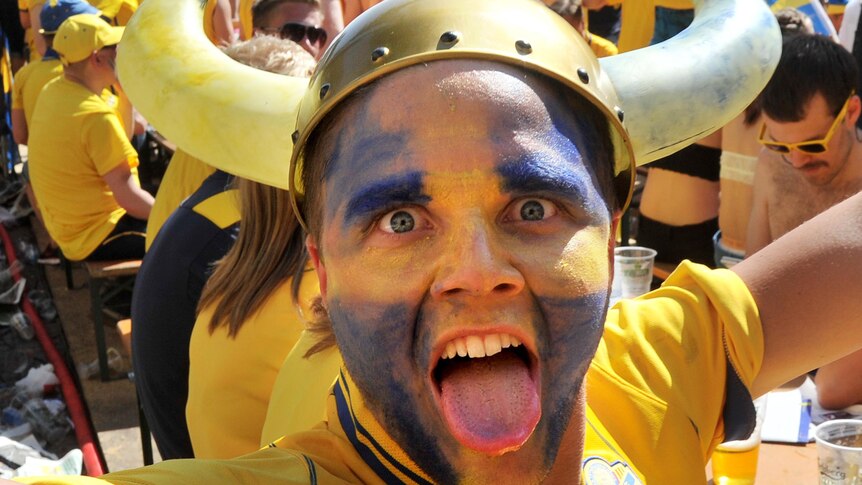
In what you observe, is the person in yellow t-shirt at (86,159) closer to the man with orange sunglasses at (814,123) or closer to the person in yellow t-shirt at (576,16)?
the person in yellow t-shirt at (576,16)

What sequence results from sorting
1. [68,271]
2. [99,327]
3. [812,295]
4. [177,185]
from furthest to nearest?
[68,271], [99,327], [177,185], [812,295]

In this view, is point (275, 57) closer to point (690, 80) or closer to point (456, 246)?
point (690, 80)

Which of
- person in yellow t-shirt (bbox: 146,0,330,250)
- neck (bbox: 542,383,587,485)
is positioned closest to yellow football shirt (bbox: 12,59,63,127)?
person in yellow t-shirt (bbox: 146,0,330,250)

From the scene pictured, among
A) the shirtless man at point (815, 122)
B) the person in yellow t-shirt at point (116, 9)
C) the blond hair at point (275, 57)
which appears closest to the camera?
the blond hair at point (275, 57)

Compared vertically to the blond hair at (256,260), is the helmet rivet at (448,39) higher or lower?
higher

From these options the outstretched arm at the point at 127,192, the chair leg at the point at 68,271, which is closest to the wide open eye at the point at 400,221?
the outstretched arm at the point at 127,192

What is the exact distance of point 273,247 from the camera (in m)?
2.64

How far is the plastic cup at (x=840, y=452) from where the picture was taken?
84.4 inches

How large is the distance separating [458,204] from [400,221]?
8cm

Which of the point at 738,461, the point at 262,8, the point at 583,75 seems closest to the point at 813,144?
the point at 738,461

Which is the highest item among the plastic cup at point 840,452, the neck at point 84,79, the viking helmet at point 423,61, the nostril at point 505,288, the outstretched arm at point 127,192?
the viking helmet at point 423,61

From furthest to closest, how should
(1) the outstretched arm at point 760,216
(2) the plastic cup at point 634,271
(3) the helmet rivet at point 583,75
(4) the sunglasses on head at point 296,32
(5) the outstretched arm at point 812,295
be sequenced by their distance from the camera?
(4) the sunglasses on head at point 296,32, (1) the outstretched arm at point 760,216, (2) the plastic cup at point 634,271, (5) the outstretched arm at point 812,295, (3) the helmet rivet at point 583,75

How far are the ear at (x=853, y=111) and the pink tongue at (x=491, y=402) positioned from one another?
309cm

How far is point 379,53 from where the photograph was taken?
1.31 meters
